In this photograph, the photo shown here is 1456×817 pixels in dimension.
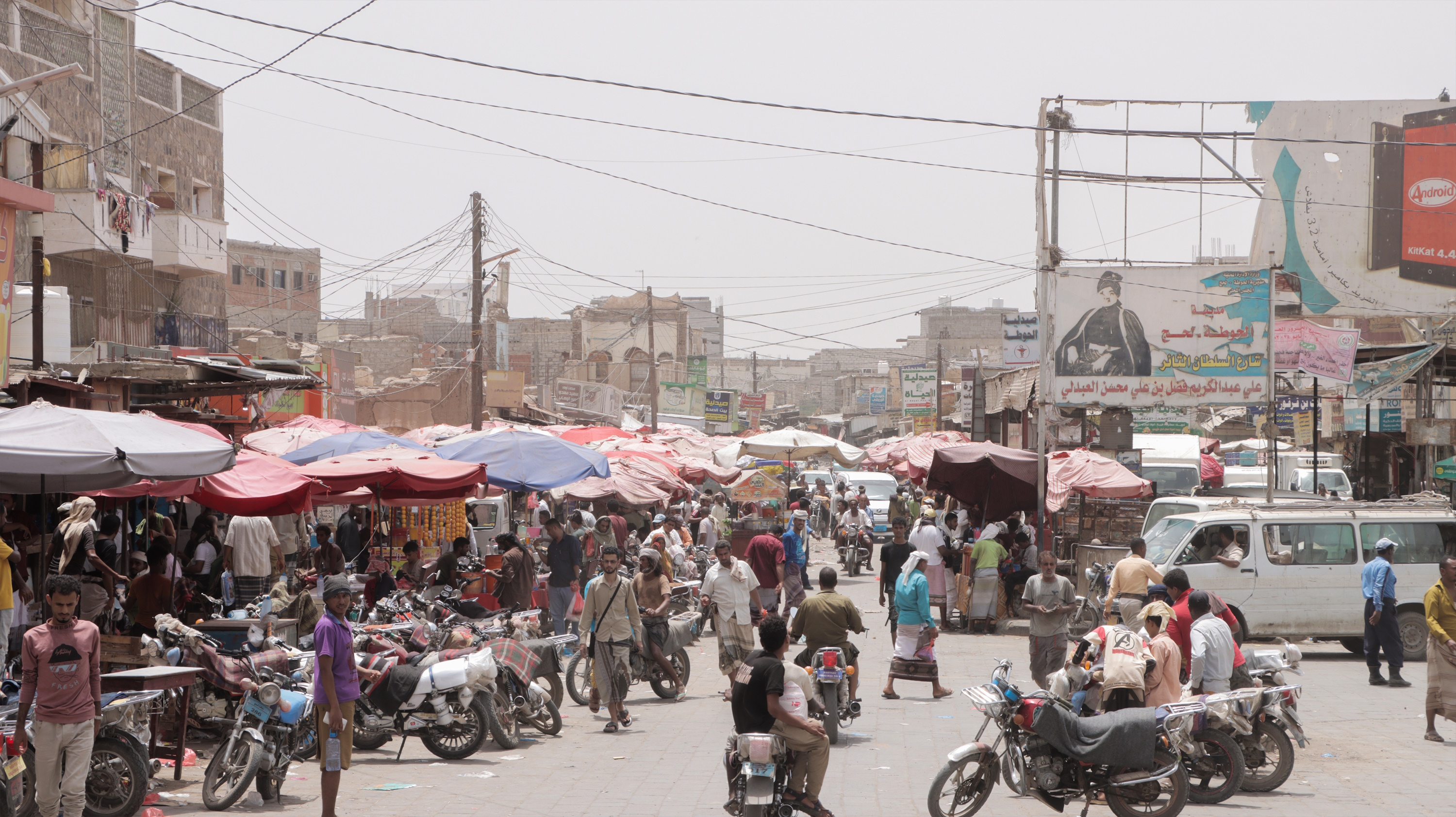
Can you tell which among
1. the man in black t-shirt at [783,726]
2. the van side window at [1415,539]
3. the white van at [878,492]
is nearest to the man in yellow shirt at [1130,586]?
the van side window at [1415,539]

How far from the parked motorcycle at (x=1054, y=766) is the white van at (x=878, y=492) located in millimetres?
22254

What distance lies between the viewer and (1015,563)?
1903cm

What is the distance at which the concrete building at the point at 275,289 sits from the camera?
52.8 m

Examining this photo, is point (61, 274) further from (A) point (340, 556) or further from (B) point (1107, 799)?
(B) point (1107, 799)

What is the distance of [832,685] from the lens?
34.1 ft

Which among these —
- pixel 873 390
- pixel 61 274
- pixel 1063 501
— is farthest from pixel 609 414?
pixel 1063 501

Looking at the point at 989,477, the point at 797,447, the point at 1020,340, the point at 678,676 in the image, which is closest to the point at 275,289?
the point at 1020,340

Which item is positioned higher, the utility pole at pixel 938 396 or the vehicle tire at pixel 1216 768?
the utility pole at pixel 938 396

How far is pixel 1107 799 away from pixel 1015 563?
11.1 meters

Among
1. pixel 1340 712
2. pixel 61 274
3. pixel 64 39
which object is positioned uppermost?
pixel 64 39

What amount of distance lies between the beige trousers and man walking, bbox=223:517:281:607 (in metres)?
8.85

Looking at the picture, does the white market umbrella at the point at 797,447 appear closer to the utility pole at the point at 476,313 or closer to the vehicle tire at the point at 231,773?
the utility pole at the point at 476,313

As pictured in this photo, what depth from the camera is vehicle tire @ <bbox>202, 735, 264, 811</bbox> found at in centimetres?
800

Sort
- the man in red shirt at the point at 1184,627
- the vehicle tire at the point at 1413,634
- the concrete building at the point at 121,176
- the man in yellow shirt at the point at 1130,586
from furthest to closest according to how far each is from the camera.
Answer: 1. the concrete building at the point at 121,176
2. the vehicle tire at the point at 1413,634
3. the man in yellow shirt at the point at 1130,586
4. the man in red shirt at the point at 1184,627
